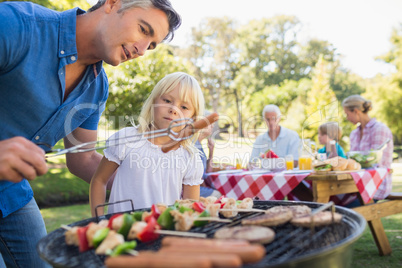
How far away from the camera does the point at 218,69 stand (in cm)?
3719

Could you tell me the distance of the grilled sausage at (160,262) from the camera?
804 millimetres

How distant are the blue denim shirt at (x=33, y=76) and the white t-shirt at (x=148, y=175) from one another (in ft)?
1.98

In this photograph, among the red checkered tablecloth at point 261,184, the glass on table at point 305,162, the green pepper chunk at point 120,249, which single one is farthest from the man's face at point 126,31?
the glass on table at point 305,162

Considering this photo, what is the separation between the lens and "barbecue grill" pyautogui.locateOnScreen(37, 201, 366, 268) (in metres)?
1.01

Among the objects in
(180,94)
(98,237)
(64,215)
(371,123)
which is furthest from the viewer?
(64,215)

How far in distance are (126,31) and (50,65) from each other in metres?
0.43

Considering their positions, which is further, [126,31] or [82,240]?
[126,31]

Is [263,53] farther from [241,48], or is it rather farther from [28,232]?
[28,232]

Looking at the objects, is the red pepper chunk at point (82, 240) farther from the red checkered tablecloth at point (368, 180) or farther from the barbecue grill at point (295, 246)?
the red checkered tablecloth at point (368, 180)

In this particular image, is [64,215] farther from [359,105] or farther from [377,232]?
[359,105]

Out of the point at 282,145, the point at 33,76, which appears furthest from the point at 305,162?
the point at 33,76

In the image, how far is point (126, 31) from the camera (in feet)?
5.92

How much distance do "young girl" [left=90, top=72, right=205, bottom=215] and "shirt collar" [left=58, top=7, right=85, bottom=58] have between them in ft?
2.41

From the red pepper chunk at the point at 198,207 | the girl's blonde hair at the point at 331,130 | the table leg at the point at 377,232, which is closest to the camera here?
the red pepper chunk at the point at 198,207
